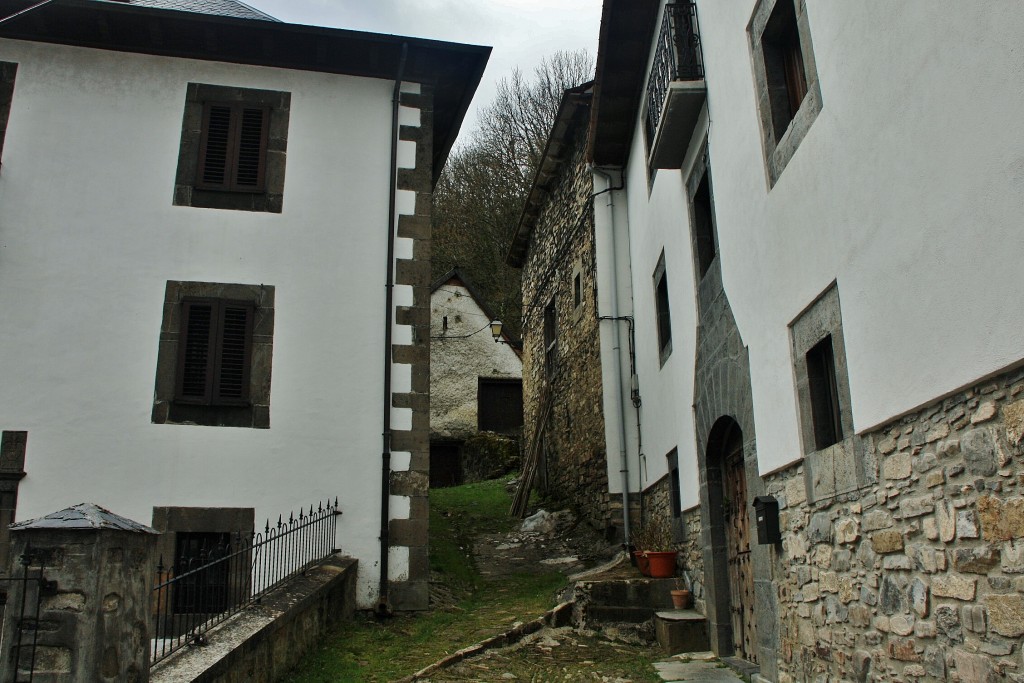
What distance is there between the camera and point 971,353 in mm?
3389

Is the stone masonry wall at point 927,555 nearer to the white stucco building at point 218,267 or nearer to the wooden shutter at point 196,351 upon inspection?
the white stucco building at point 218,267

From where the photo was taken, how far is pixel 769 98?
5938mm

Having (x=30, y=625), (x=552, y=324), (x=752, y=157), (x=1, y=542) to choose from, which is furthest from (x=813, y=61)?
(x=552, y=324)

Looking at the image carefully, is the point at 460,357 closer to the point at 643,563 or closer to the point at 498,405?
the point at 498,405

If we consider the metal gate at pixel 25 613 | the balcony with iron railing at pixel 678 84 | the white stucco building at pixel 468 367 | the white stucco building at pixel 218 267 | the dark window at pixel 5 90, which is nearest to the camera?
the metal gate at pixel 25 613

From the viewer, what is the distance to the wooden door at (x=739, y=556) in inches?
270

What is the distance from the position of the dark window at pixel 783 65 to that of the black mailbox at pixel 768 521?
2543 millimetres

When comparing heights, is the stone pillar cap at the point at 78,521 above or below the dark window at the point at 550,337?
below

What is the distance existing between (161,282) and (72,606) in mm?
5200

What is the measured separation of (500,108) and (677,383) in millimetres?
21323

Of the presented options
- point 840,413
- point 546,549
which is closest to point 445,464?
point 546,549

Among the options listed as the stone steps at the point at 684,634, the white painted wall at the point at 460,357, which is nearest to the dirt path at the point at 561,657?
the stone steps at the point at 684,634

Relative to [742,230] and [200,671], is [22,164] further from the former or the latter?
[742,230]

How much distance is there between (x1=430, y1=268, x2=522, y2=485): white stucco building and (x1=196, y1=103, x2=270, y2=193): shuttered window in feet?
50.1
